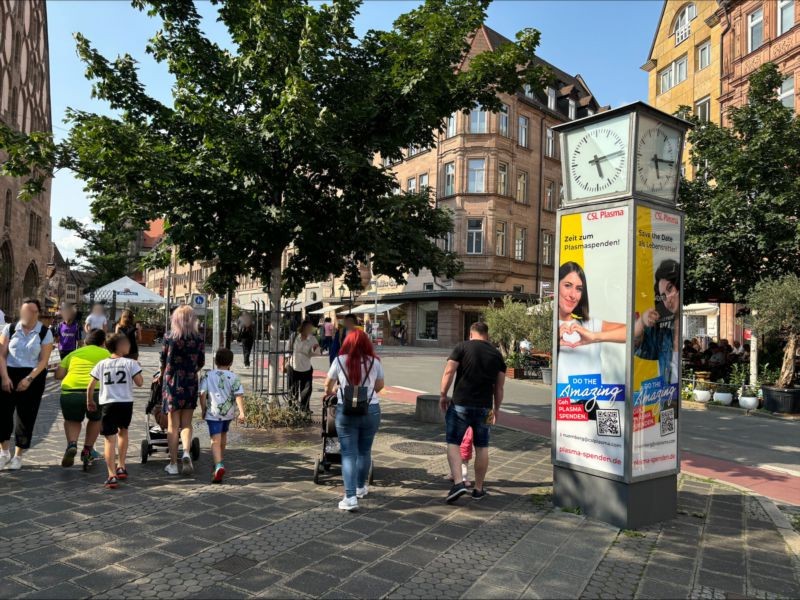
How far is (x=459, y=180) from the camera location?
3894 cm

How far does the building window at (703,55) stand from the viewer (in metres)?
27.6

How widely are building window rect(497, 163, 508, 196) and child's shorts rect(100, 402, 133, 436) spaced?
35207 millimetres

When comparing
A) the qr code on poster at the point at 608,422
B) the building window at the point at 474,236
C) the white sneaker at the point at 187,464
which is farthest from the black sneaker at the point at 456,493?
the building window at the point at 474,236

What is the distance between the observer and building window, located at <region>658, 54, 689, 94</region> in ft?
96.4

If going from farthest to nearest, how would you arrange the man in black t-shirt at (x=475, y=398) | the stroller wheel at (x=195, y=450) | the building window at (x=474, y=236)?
the building window at (x=474, y=236)
the stroller wheel at (x=195, y=450)
the man in black t-shirt at (x=475, y=398)

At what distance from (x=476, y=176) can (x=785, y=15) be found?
63.5ft

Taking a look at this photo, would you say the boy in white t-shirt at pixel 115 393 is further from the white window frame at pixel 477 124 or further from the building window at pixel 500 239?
the white window frame at pixel 477 124

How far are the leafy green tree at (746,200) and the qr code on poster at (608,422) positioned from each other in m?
11.9

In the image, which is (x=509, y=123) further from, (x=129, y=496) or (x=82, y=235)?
(x=129, y=496)

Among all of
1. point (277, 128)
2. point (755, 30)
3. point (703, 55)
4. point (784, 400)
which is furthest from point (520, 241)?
point (277, 128)

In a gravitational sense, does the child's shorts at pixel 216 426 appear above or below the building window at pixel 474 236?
below

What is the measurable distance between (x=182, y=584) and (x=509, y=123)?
39781 mm

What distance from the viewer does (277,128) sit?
7.82 m

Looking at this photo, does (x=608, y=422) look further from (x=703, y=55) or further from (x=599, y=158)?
(x=703, y=55)
